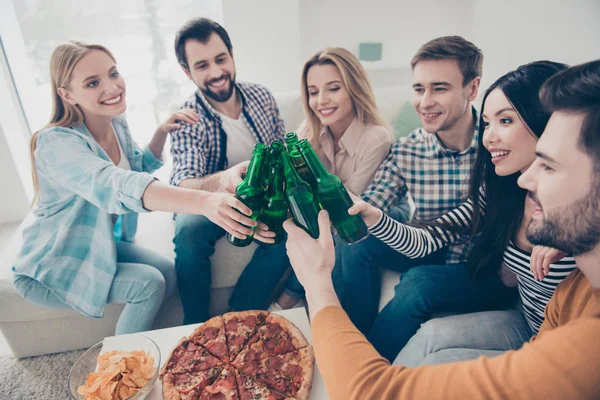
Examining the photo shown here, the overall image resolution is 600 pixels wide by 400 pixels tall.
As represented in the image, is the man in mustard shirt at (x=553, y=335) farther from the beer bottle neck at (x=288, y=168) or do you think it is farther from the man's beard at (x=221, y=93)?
the man's beard at (x=221, y=93)

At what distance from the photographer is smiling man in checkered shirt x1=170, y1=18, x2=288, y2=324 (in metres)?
1.58

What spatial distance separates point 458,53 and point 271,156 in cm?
81

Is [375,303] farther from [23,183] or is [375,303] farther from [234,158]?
[23,183]

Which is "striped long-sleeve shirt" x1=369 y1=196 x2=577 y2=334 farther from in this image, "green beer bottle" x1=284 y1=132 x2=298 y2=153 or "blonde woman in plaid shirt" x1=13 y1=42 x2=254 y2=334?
"blonde woman in plaid shirt" x1=13 y1=42 x2=254 y2=334

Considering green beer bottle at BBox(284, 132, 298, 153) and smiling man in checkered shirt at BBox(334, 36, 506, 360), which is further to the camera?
smiling man in checkered shirt at BBox(334, 36, 506, 360)

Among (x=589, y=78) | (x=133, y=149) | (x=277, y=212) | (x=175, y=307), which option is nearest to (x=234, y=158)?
(x=133, y=149)

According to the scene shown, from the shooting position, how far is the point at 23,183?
2508mm

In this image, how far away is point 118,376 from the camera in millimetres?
941

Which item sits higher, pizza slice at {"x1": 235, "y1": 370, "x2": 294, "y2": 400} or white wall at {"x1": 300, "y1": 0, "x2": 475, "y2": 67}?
white wall at {"x1": 300, "y1": 0, "x2": 475, "y2": 67}

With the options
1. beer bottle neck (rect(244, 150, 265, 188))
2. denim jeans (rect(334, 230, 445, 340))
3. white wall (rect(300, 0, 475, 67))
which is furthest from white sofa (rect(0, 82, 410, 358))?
white wall (rect(300, 0, 475, 67))

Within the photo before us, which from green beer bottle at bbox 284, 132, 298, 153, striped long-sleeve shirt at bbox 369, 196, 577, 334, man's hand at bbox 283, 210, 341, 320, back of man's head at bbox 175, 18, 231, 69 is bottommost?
striped long-sleeve shirt at bbox 369, 196, 577, 334

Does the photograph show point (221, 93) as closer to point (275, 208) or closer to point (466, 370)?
point (275, 208)

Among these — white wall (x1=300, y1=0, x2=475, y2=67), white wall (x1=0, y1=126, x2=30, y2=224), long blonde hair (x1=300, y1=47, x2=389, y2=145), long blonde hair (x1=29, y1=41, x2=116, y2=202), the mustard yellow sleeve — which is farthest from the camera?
white wall (x1=300, y1=0, x2=475, y2=67)

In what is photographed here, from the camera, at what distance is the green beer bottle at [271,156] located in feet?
2.96
